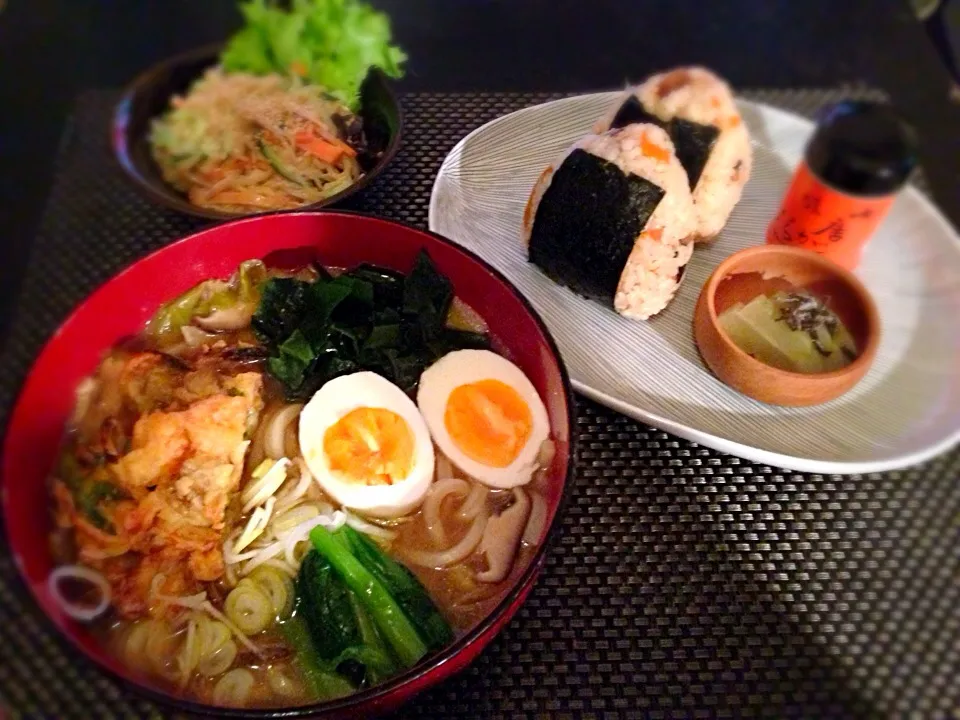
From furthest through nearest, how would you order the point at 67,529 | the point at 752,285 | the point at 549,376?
1. the point at 752,285
2. the point at 549,376
3. the point at 67,529

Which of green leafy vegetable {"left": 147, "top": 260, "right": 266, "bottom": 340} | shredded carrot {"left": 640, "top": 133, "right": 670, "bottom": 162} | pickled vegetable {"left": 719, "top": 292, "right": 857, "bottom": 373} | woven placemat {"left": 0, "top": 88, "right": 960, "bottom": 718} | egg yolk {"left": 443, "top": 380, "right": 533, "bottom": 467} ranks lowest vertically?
woven placemat {"left": 0, "top": 88, "right": 960, "bottom": 718}

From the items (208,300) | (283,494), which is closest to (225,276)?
(208,300)

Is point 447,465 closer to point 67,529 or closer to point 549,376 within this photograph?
point 549,376

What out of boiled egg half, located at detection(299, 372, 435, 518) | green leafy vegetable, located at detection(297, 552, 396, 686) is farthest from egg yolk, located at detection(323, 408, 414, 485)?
green leafy vegetable, located at detection(297, 552, 396, 686)

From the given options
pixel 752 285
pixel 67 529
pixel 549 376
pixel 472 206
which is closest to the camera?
pixel 67 529

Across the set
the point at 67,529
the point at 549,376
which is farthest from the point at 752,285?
the point at 67,529

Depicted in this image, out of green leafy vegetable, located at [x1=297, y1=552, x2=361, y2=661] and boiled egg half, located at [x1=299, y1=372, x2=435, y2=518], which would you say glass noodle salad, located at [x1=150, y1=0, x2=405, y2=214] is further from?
green leafy vegetable, located at [x1=297, y1=552, x2=361, y2=661]

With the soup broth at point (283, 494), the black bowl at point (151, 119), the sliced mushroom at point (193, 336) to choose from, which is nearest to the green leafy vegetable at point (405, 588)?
the soup broth at point (283, 494)
